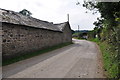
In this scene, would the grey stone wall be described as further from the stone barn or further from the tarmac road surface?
the tarmac road surface

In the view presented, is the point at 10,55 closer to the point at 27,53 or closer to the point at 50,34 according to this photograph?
the point at 27,53

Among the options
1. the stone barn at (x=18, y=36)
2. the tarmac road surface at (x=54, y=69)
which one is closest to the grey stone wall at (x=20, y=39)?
the stone barn at (x=18, y=36)

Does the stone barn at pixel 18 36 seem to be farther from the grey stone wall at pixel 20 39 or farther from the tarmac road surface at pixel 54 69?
the tarmac road surface at pixel 54 69

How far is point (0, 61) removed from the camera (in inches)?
372

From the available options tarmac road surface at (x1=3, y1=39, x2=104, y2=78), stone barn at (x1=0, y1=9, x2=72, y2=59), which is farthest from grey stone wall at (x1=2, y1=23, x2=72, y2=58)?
tarmac road surface at (x1=3, y1=39, x2=104, y2=78)

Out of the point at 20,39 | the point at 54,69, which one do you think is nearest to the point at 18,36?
the point at 20,39

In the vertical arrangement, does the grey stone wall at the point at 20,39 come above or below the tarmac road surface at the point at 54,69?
above

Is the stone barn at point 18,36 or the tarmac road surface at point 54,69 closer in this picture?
the tarmac road surface at point 54,69

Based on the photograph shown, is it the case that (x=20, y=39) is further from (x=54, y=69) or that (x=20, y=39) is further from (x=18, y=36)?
(x=54, y=69)

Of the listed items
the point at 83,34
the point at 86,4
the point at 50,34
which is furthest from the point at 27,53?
the point at 83,34

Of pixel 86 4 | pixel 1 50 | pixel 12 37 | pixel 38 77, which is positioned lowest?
pixel 38 77

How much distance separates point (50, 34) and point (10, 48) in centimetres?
924

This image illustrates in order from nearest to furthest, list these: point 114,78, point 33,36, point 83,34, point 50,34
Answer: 1. point 114,78
2. point 33,36
3. point 50,34
4. point 83,34

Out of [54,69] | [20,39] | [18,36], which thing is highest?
[18,36]
